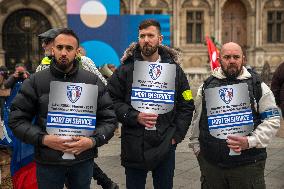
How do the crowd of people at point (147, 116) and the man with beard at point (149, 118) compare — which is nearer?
the crowd of people at point (147, 116)

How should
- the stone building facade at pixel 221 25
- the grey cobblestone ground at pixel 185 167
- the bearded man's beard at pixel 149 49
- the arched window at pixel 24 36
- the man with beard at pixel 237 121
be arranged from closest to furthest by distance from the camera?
the man with beard at pixel 237 121 < the bearded man's beard at pixel 149 49 < the grey cobblestone ground at pixel 185 167 < the arched window at pixel 24 36 < the stone building facade at pixel 221 25

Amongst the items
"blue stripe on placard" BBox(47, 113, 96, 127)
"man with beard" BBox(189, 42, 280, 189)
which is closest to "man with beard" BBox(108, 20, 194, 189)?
"man with beard" BBox(189, 42, 280, 189)

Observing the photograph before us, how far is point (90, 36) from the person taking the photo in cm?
1307

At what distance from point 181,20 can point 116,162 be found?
53.5ft

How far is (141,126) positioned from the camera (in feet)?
11.4

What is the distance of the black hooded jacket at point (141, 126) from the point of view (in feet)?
11.3

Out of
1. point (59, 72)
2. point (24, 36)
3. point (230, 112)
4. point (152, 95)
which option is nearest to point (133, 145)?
point (152, 95)

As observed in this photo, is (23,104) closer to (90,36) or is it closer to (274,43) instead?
(90,36)

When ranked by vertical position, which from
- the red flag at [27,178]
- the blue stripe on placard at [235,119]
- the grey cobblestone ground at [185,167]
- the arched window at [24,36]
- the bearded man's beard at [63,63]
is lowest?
the grey cobblestone ground at [185,167]

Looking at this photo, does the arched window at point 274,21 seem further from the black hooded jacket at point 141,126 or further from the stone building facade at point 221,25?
the black hooded jacket at point 141,126

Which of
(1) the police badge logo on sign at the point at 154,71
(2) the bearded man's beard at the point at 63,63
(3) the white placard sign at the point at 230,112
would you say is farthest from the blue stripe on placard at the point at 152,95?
(2) the bearded man's beard at the point at 63,63

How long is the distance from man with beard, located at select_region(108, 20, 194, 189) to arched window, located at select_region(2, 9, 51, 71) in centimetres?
1622

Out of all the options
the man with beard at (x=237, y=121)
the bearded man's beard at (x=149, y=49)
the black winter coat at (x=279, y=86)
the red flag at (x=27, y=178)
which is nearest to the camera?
the man with beard at (x=237, y=121)

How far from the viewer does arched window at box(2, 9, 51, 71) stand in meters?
19.0
